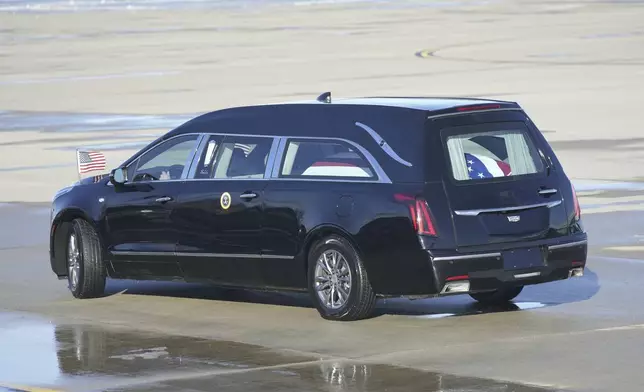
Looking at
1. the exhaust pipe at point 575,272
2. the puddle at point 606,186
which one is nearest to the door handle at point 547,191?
the exhaust pipe at point 575,272

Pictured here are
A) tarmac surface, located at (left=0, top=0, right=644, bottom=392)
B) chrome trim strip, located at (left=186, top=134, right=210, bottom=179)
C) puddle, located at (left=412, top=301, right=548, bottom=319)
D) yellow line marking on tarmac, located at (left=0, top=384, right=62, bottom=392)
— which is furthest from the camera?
chrome trim strip, located at (left=186, top=134, right=210, bottom=179)

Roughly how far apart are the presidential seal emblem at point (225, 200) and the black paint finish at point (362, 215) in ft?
0.11

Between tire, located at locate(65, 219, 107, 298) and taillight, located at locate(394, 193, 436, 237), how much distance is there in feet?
10.2

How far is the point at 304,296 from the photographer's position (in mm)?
13180

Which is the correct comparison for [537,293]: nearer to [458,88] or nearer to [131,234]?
[131,234]

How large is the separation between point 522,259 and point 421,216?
75 centimetres

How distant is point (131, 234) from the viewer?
43.2 ft

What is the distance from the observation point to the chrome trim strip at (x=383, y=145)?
37.8 feet

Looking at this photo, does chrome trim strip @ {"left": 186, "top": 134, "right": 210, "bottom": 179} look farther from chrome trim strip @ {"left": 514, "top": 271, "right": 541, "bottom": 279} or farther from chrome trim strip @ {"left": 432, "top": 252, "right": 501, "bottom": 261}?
chrome trim strip @ {"left": 514, "top": 271, "right": 541, "bottom": 279}

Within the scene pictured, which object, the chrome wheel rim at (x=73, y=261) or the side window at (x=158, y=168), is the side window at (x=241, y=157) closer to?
the side window at (x=158, y=168)

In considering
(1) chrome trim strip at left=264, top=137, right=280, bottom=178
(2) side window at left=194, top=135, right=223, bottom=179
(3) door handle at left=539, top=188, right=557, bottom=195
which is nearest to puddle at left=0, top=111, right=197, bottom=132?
(2) side window at left=194, top=135, right=223, bottom=179

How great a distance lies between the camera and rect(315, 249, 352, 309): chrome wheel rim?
11.7 metres

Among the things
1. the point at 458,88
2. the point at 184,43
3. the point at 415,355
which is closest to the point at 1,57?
the point at 184,43

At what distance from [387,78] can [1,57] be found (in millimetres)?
20635
